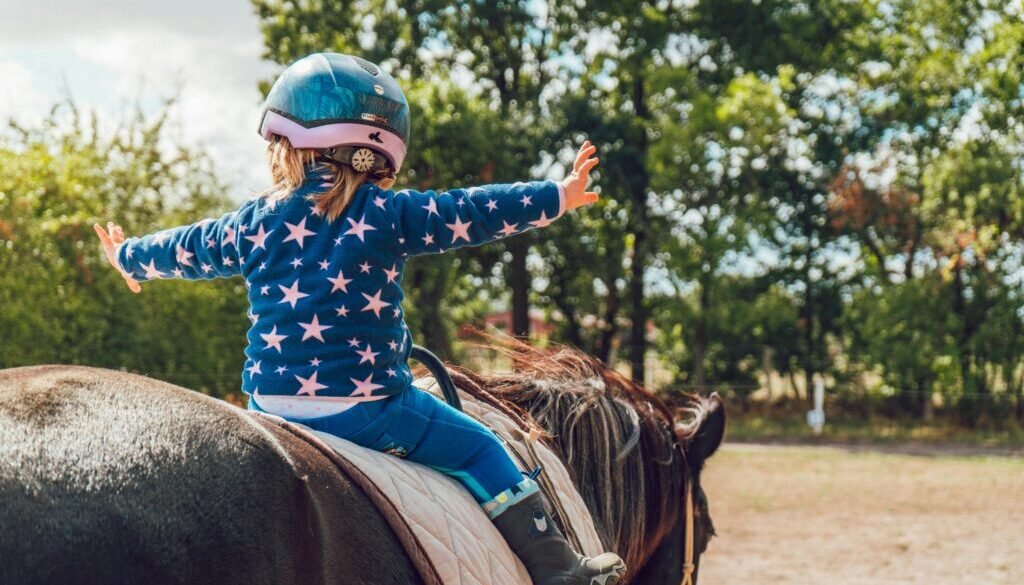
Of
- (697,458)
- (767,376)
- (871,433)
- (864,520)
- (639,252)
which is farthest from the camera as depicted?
(639,252)

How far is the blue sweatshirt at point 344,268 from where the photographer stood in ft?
6.66

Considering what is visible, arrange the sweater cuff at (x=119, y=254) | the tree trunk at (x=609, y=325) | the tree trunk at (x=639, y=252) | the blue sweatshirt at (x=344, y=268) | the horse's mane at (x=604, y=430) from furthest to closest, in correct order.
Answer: the tree trunk at (x=609, y=325) → the tree trunk at (x=639, y=252) → the horse's mane at (x=604, y=430) → the sweater cuff at (x=119, y=254) → the blue sweatshirt at (x=344, y=268)

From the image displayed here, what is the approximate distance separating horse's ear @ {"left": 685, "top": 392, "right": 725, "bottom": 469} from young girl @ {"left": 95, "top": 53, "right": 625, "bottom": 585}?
3.96ft

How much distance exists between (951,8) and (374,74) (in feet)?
72.3

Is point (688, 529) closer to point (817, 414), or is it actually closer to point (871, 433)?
point (817, 414)

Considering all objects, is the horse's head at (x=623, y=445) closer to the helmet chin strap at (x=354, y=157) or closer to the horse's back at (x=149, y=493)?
the helmet chin strap at (x=354, y=157)

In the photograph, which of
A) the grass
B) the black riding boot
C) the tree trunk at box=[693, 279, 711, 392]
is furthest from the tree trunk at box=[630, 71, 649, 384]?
the black riding boot

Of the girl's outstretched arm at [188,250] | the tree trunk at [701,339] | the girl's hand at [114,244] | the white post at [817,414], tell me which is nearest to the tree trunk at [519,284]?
the tree trunk at [701,339]

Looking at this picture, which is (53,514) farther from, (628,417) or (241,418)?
(628,417)

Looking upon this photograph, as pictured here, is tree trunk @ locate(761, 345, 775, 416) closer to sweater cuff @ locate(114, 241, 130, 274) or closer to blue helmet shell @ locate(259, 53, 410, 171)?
sweater cuff @ locate(114, 241, 130, 274)

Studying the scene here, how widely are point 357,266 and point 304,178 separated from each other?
0.23 m

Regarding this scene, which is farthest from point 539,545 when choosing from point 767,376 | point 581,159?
point 767,376

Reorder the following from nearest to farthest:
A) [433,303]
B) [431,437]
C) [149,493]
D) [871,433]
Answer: [149,493] < [431,437] < [871,433] < [433,303]

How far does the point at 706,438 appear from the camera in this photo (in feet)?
11.4
